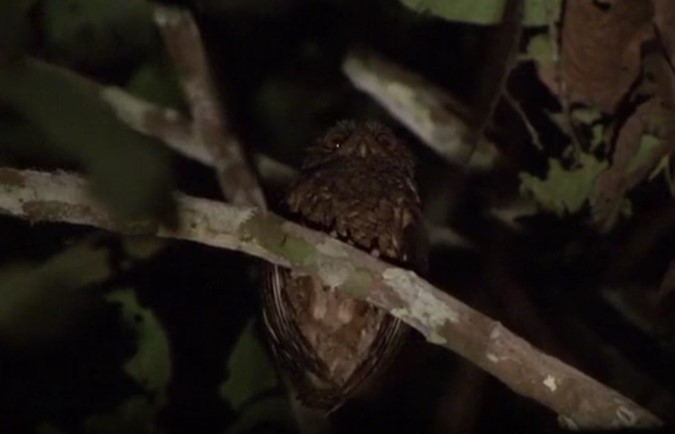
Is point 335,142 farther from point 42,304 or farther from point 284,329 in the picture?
point 42,304

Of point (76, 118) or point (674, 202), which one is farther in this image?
point (674, 202)

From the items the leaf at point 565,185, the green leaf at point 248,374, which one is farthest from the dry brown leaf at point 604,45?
the green leaf at point 248,374

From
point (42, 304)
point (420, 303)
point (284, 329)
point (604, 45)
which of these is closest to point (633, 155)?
point (604, 45)

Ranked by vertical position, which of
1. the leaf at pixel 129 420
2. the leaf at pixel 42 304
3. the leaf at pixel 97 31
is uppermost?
the leaf at pixel 42 304

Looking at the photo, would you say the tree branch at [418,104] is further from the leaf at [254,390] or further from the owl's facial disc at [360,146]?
the leaf at [254,390]

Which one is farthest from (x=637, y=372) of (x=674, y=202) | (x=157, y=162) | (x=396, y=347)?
(x=157, y=162)

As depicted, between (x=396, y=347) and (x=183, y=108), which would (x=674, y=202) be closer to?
(x=396, y=347)
